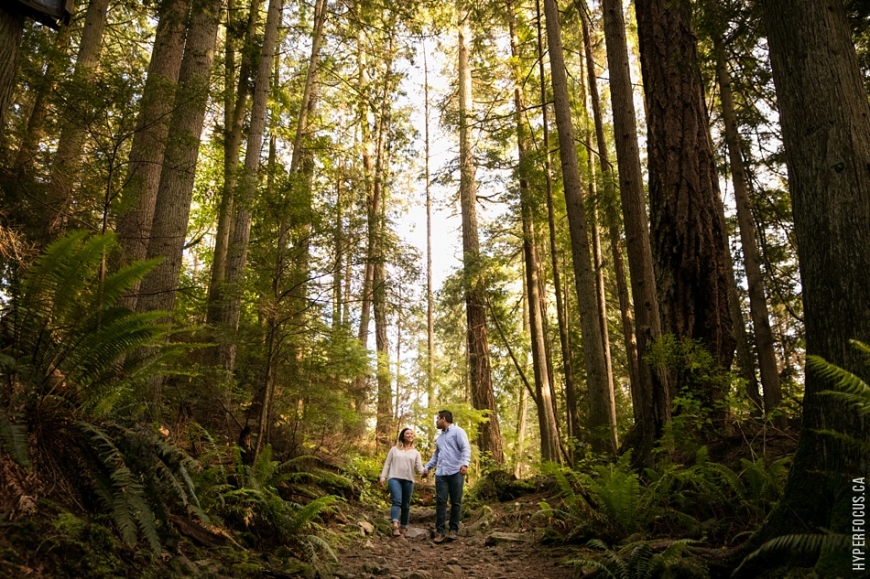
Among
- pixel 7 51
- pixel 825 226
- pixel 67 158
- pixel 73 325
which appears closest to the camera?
pixel 825 226

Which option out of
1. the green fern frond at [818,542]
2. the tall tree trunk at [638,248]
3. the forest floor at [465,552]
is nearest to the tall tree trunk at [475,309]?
the forest floor at [465,552]

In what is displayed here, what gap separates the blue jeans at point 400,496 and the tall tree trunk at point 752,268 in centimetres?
622

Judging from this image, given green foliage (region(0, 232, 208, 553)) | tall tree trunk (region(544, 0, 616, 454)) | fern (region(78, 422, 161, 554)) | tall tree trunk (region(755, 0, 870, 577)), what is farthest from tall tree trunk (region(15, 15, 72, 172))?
tall tree trunk (region(544, 0, 616, 454))

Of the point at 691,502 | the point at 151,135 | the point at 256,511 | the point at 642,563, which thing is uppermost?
the point at 151,135

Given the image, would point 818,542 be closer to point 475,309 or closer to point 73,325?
point 73,325

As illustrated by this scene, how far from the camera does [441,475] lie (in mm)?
7961

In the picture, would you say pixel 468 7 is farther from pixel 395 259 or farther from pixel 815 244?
pixel 815 244

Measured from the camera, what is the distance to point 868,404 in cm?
256

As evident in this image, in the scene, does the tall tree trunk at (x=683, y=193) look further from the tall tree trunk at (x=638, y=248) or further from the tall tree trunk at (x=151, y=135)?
the tall tree trunk at (x=151, y=135)

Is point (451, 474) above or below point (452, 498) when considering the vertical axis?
above

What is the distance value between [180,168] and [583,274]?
297 inches

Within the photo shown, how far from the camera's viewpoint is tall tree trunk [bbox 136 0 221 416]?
7.48 meters

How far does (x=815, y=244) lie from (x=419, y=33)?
1286 cm

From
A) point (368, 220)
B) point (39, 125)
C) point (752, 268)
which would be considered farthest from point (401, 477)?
point (752, 268)
